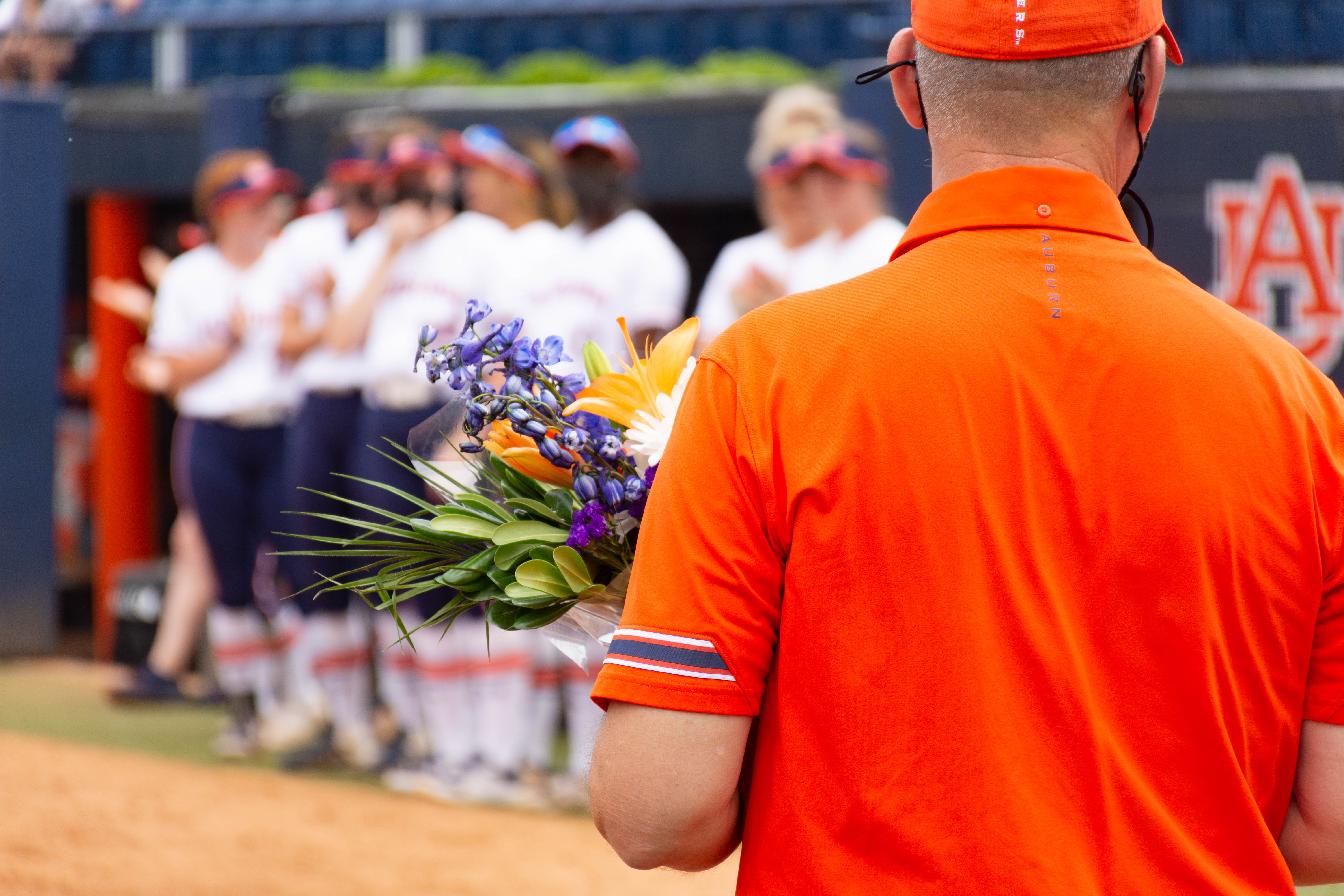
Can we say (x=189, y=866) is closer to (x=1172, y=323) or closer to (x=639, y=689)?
(x=639, y=689)

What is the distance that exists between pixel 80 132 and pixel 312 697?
3.80 meters

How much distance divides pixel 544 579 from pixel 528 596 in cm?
2

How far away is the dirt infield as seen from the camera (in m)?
3.90

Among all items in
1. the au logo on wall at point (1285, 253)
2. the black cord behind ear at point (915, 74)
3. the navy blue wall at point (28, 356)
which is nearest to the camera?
the black cord behind ear at point (915, 74)

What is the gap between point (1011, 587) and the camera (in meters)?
1.08

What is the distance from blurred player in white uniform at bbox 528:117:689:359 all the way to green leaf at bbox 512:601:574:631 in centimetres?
312

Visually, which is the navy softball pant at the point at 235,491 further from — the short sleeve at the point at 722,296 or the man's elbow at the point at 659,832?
the man's elbow at the point at 659,832

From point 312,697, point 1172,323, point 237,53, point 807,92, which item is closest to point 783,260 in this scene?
point 807,92

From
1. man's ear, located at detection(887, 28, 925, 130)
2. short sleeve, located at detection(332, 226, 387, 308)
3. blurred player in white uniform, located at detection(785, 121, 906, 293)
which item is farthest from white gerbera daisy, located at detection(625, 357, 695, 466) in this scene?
short sleeve, located at detection(332, 226, 387, 308)

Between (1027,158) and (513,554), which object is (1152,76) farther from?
(513,554)

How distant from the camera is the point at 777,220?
490 centimetres

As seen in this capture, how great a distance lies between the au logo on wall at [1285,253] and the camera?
4734mm

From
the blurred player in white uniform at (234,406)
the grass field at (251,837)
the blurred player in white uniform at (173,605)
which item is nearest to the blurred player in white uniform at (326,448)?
the blurred player in white uniform at (234,406)

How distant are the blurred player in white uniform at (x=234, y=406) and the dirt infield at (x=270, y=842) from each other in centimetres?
51
